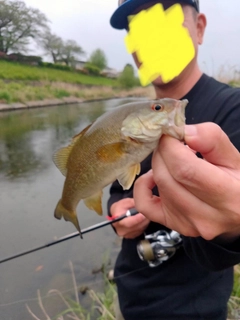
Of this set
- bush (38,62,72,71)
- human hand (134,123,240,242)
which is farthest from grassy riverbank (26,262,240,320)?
bush (38,62,72,71)

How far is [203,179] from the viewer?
0.68 m

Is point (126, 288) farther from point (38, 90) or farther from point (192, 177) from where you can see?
point (38, 90)

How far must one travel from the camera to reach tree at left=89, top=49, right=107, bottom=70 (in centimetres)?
3291

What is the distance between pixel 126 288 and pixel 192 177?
0.98 metres

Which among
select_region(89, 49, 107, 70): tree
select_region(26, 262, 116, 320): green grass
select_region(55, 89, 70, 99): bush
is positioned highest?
select_region(26, 262, 116, 320): green grass

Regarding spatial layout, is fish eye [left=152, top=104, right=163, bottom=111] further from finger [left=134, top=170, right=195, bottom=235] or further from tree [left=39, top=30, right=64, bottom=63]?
tree [left=39, top=30, right=64, bottom=63]

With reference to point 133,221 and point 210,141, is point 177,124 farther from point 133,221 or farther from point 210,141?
point 133,221

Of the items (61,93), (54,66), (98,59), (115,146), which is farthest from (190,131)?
(98,59)

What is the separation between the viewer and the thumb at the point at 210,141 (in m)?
0.67

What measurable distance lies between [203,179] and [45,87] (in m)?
20.0

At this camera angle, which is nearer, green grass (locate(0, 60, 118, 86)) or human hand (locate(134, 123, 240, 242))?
human hand (locate(134, 123, 240, 242))

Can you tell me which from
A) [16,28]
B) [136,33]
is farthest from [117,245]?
[16,28]

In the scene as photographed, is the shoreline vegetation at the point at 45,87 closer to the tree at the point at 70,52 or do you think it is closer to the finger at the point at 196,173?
the tree at the point at 70,52

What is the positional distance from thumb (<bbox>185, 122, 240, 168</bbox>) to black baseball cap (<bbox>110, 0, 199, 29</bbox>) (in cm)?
103
